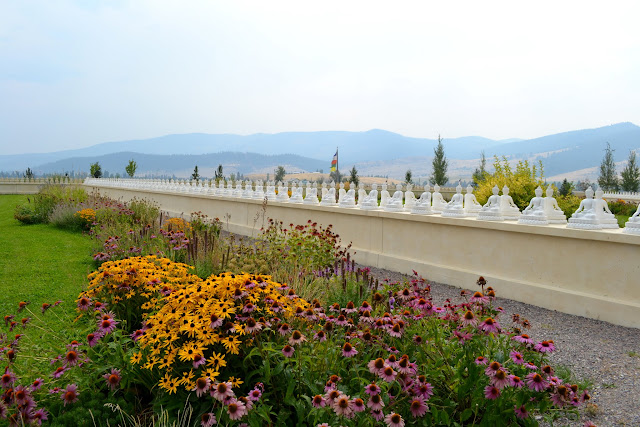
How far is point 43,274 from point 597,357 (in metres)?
8.76

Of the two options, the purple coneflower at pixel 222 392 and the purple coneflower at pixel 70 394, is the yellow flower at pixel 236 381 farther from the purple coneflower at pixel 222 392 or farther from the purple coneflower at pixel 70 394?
the purple coneflower at pixel 70 394

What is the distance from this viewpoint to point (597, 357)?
5.30 metres

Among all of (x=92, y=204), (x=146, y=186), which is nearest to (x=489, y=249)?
(x=92, y=204)

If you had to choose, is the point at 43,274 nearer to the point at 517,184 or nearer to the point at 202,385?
the point at 202,385

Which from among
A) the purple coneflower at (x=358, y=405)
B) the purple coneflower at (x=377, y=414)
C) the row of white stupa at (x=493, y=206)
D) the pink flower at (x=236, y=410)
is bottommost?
the purple coneflower at (x=377, y=414)

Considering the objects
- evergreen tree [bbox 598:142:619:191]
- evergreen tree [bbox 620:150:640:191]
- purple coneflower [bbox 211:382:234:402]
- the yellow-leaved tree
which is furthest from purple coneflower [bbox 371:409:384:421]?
evergreen tree [bbox 598:142:619:191]

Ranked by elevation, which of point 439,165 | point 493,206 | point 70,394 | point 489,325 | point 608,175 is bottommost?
point 70,394

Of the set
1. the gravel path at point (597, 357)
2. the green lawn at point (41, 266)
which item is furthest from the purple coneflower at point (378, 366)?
the green lawn at point (41, 266)

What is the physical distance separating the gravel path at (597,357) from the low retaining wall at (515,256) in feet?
0.79

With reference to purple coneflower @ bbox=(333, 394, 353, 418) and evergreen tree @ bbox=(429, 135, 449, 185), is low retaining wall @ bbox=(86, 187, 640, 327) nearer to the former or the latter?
purple coneflower @ bbox=(333, 394, 353, 418)

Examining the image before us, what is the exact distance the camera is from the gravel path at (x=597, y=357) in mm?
4090

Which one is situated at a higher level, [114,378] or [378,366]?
[378,366]

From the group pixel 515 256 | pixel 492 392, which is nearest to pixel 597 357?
pixel 515 256

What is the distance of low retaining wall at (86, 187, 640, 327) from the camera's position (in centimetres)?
649
